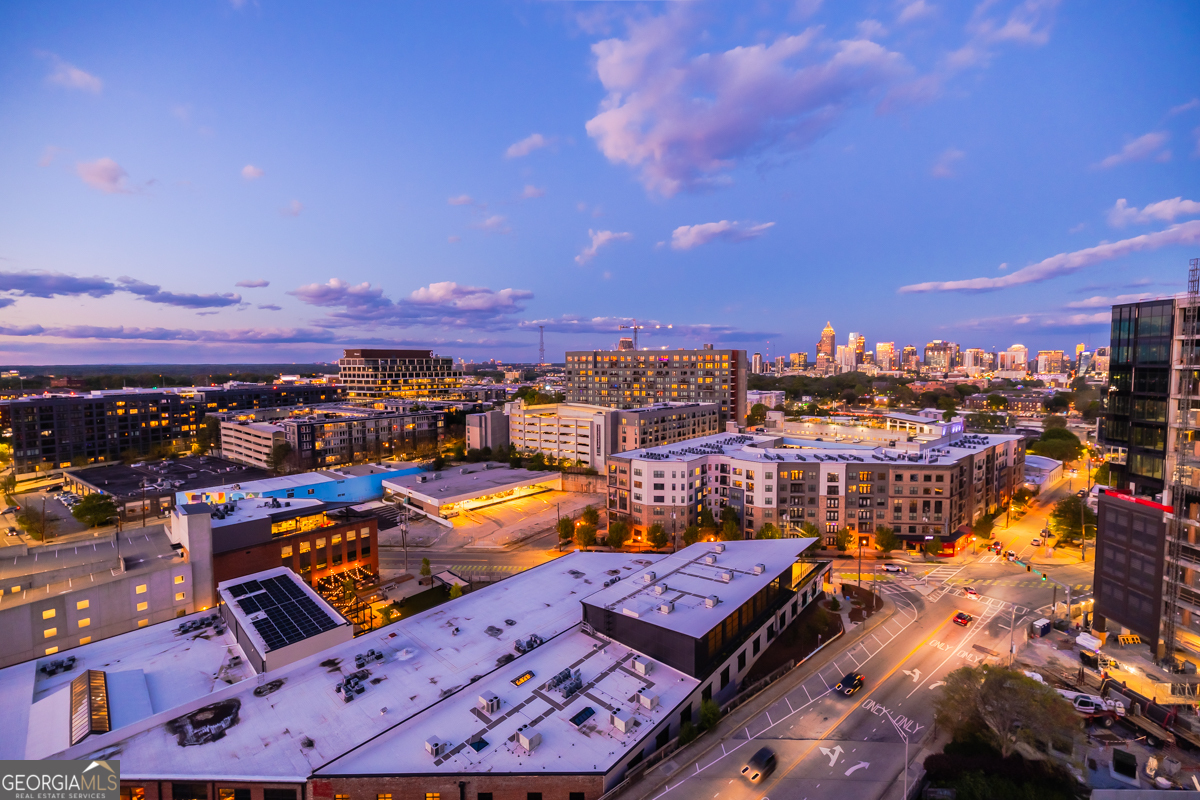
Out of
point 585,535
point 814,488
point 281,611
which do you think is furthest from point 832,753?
point 814,488

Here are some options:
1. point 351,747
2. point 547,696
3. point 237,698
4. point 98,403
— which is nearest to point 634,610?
point 547,696

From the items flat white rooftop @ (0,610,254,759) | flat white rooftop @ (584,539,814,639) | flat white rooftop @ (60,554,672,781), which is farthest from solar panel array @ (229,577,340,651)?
flat white rooftop @ (584,539,814,639)

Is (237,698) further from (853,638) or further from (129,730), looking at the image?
(853,638)

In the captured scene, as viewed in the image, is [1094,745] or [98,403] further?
[98,403]

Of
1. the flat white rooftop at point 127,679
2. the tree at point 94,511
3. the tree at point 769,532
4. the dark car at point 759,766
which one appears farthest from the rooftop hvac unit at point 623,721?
the tree at point 94,511

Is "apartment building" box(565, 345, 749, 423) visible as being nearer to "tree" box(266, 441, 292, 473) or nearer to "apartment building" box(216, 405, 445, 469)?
"apartment building" box(216, 405, 445, 469)

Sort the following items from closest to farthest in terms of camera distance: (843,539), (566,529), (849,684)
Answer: (849,684), (843,539), (566,529)

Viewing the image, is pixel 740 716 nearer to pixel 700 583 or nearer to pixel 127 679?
pixel 700 583
